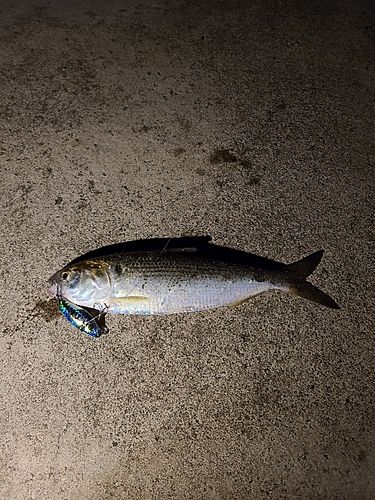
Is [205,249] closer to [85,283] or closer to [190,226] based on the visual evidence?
[190,226]

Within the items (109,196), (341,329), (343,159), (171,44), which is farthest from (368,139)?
(109,196)

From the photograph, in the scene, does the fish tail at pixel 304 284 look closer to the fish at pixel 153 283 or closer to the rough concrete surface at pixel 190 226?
the rough concrete surface at pixel 190 226

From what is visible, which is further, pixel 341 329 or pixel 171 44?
pixel 171 44

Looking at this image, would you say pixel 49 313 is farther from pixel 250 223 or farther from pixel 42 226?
pixel 250 223

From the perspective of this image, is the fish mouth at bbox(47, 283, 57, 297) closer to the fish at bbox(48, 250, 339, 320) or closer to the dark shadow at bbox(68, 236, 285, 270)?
the fish at bbox(48, 250, 339, 320)

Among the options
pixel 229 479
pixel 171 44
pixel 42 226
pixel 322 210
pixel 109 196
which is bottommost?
pixel 229 479

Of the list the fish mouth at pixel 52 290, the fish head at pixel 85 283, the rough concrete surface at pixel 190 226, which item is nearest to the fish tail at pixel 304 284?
the rough concrete surface at pixel 190 226

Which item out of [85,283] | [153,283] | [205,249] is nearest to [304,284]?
[205,249]
